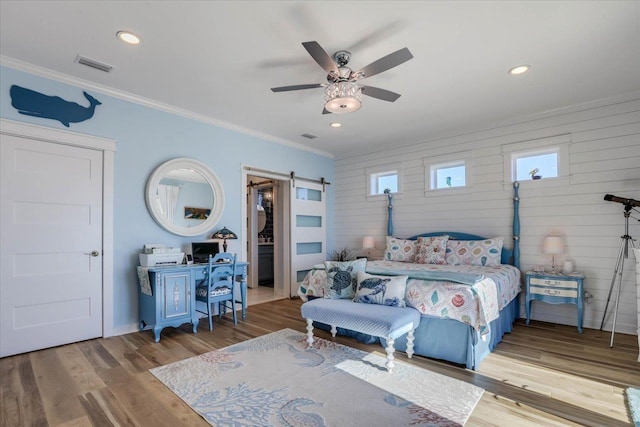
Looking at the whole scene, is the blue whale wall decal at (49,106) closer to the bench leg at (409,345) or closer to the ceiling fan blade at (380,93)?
the ceiling fan blade at (380,93)

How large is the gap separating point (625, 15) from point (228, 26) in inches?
119

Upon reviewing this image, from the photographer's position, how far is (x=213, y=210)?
4.56 m

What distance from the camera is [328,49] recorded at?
2.83m

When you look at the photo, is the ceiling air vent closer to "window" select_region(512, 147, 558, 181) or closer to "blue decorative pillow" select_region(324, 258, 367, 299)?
"blue decorative pillow" select_region(324, 258, 367, 299)

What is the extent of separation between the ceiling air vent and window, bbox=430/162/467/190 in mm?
4682

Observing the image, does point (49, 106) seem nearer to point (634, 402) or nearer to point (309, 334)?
point (309, 334)

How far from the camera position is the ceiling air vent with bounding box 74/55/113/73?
3.01 m

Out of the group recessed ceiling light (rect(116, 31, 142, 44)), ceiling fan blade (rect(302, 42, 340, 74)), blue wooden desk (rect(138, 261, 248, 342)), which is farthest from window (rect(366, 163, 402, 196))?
recessed ceiling light (rect(116, 31, 142, 44))

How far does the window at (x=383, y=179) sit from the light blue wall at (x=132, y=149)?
2.81 meters

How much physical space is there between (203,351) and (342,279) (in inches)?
62.9

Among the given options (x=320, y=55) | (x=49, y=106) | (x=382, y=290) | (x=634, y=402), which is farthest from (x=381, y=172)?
(x=49, y=106)

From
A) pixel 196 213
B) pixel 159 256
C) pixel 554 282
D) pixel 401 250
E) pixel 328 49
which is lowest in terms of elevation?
pixel 554 282

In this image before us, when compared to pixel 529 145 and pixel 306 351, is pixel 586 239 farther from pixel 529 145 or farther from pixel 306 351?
pixel 306 351

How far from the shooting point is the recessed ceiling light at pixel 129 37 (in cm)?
261
